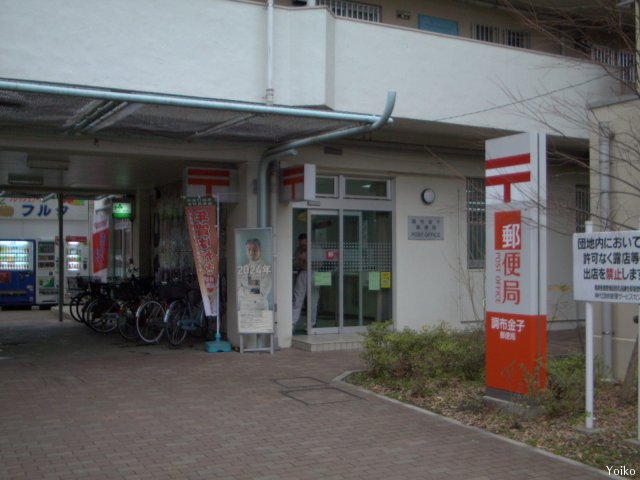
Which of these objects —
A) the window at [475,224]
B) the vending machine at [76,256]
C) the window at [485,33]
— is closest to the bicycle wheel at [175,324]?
the window at [475,224]

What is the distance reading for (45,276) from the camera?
24.1 metres

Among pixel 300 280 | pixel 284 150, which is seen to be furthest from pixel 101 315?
pixel 284 150

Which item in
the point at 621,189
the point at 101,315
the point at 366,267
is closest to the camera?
the point at 621,189

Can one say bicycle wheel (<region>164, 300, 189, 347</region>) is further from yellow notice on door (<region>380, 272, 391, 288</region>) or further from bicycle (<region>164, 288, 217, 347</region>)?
yellow notice on door (<region>380, 272, 391, 288</region>)

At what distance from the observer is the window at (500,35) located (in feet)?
52.4

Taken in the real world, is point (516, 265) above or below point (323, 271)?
above

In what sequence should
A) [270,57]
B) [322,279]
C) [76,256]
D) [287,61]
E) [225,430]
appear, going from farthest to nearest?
[76,256] < [322,279] < [287,61] < [270,57] < [225,430]

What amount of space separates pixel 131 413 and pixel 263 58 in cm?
591

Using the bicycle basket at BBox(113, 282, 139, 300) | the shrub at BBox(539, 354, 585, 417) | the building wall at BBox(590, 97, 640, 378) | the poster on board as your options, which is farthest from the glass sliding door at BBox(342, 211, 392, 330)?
the shrub at BBox(539, 354, 585, 417)

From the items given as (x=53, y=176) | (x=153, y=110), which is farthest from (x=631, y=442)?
(x=53, y=176)

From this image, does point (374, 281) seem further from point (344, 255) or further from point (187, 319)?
point (187, 319)

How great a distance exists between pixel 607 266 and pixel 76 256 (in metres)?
22.5

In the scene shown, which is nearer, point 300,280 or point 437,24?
point 300,280

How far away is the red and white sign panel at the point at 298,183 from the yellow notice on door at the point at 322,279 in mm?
1729
